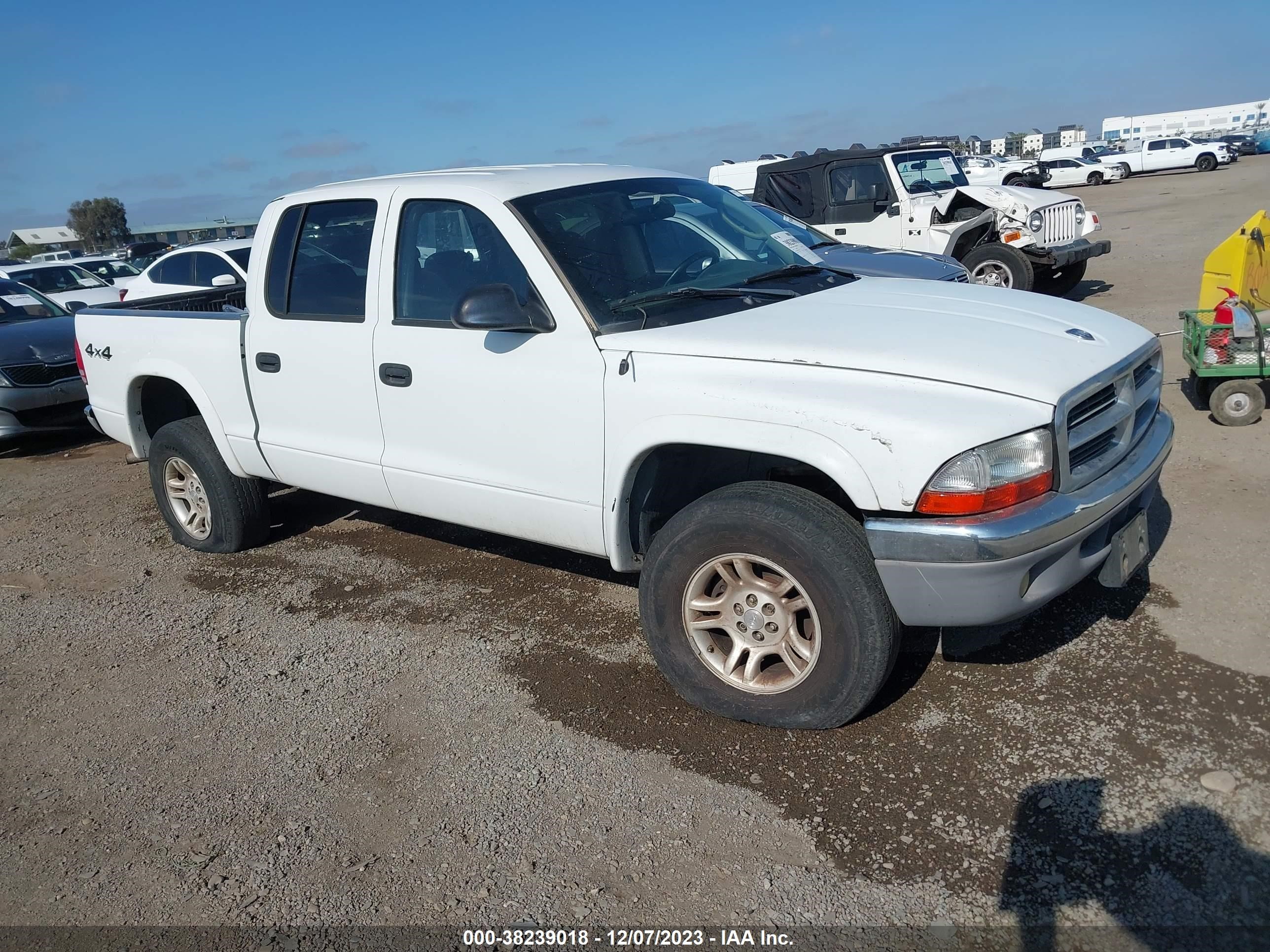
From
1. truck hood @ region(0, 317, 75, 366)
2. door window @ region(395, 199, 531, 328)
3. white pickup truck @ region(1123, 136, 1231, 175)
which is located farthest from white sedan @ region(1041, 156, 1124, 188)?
door window @ region(395, 199, 531, 328)

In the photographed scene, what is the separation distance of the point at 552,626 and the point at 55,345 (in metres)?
7.17

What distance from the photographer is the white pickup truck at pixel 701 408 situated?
302cm

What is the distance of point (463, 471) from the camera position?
13.6ft

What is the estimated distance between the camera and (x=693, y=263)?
4137 millimetres

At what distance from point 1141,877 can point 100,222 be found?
85.0 meters

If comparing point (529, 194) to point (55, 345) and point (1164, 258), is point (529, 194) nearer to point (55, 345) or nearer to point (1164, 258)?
point (55, 345)

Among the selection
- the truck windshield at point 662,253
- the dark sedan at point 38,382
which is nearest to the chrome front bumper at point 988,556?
the truck windshield at point 662,253

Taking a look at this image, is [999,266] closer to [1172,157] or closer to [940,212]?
[940,212]

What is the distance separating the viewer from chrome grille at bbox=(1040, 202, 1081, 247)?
37.8 feet

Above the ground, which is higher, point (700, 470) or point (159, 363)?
point (159, 363)

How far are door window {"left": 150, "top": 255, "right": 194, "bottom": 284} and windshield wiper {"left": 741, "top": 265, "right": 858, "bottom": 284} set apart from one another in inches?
397

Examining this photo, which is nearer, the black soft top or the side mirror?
the side mirror

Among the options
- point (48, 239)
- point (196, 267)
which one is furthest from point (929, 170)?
point (48, 239)

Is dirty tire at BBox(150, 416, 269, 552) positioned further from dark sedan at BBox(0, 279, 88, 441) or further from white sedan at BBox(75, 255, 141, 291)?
white sedan at BBox(75, 255, 141, 291)
